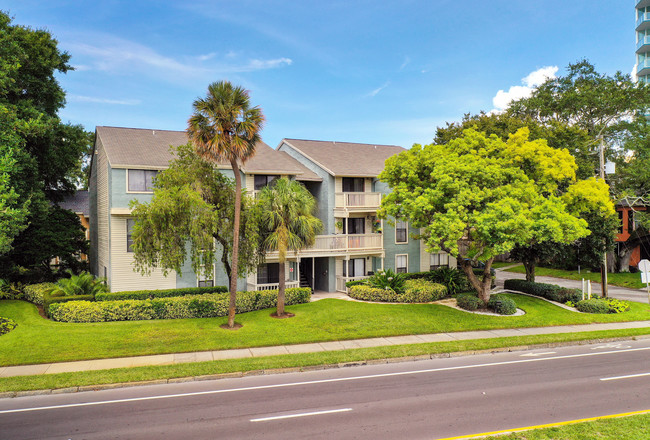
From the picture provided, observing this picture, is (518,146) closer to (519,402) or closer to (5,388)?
(519,402)

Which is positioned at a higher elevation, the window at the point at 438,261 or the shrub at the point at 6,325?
the window at the point at 438,261

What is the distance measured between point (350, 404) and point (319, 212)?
775 inches

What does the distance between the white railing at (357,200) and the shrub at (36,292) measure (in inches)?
712

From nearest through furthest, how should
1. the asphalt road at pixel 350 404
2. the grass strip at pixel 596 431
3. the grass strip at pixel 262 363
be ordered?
the grass strip at pixel 596 431
the asphalt road at pixel 350 404
the grass strip at pixel 262 363

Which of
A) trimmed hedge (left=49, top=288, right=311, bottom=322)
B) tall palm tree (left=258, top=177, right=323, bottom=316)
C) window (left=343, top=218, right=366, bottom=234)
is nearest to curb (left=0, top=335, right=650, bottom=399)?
tall palm tree (left=258, top=177, right=323, bottom=316)

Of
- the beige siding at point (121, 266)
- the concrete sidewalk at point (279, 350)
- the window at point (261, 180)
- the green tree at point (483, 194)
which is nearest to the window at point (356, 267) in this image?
the green tree at point (483, 194)

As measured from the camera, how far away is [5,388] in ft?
40.7

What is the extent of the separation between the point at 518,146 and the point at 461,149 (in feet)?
10.7

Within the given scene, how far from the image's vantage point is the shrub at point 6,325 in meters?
18.6

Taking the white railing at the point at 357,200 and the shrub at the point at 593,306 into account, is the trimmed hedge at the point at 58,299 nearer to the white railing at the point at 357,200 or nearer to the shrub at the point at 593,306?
the white railing at the point at 357,200

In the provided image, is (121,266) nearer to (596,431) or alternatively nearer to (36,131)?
(36,131)

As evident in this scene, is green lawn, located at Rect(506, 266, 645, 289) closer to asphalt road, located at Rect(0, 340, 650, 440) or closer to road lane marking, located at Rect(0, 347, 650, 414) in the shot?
road lane marking, located at Rect(0, 347, 650, 414)

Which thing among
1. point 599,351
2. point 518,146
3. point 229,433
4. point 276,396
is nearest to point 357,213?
point 518,146

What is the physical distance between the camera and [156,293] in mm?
23422
